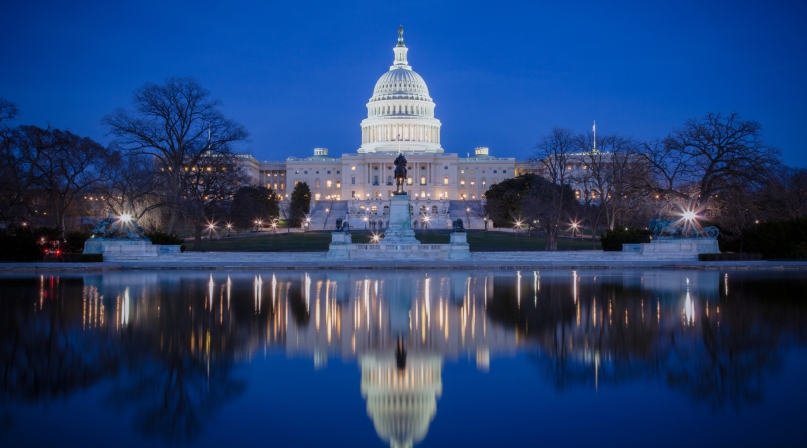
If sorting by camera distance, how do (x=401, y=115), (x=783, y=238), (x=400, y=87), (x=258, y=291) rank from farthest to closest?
(x=400, y=87)
(x=401, y=115)
(x=783, y=238)
(x=258, y=291)

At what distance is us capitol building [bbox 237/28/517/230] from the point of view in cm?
13000

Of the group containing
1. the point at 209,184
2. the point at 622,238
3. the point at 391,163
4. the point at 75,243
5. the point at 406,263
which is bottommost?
the point at 406,263

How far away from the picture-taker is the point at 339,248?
35.0 meters

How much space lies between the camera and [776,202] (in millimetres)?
45094

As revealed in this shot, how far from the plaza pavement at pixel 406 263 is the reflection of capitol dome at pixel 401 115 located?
99.8 metres

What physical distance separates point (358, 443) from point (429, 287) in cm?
1436

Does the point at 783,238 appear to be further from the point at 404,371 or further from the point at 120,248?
the point at 404,371

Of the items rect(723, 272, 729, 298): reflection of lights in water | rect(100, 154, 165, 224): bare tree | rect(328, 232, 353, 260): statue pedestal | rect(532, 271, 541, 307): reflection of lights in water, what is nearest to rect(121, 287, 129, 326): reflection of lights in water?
rect(532, 271, 541, 307): reflection of lights in water

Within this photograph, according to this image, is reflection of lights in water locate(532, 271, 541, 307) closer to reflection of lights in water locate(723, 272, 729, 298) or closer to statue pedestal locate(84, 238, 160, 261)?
reflection of lights in water locate(723, 272, 729, 298)

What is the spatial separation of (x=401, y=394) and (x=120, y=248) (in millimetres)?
28816

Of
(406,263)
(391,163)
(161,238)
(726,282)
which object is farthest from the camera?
(391,163)

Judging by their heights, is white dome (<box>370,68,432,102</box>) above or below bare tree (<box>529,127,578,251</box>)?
above

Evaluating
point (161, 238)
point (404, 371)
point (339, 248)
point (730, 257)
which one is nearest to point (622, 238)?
point (730, 257)

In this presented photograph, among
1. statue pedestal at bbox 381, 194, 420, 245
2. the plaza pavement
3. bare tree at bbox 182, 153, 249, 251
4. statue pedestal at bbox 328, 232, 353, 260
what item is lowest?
the plaza pavement
